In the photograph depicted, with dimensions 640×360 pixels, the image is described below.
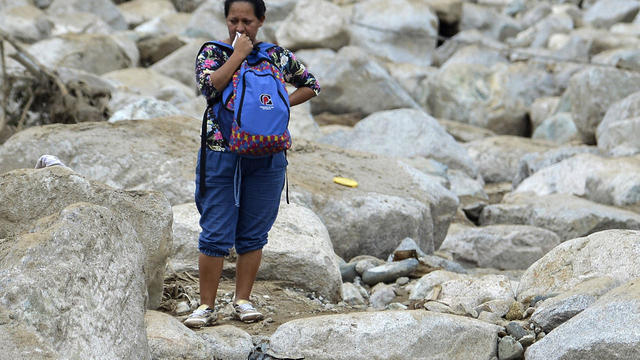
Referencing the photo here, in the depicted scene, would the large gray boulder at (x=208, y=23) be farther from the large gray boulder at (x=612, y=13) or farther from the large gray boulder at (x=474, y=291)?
the large gray boulder at (x=474, y=291)

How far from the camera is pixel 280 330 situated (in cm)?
421

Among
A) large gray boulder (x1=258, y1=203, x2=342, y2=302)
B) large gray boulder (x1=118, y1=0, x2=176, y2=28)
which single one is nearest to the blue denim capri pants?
large gray boulder (x1=258, y1=203, x2=342, y2=302)

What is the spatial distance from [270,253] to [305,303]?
0.43m

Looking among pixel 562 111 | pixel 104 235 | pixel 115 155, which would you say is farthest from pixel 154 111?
pixel 562 111

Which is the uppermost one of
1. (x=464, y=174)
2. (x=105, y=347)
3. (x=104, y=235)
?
(x=104, y=235)

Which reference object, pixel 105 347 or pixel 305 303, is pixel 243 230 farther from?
pixel 105 347

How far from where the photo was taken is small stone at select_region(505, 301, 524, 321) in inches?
189

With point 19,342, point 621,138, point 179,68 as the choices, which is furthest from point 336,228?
point 179,68

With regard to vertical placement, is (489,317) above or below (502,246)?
above

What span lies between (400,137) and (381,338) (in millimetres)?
8347

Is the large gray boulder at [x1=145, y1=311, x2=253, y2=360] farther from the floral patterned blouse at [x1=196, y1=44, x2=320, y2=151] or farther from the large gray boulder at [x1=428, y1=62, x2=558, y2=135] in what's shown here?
the large gray boulder at [x1=428, y1=62, x2=558, y2=135]

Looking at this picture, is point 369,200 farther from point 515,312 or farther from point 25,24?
point 25,24

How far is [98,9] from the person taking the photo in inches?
1028

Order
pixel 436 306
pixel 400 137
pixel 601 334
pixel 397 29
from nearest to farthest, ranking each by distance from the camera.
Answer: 1. pixel 601 334
2. pixel 436 306
3. pixel 400 137
4. pixel 397 29
